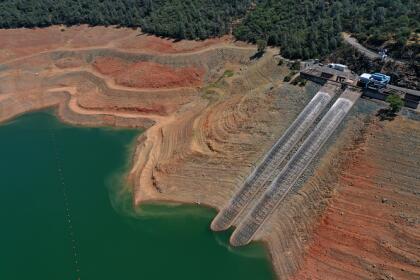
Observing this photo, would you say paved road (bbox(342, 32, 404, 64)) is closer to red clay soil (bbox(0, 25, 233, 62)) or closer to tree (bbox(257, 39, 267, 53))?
tree (bbox(257, 39, 267, 53))

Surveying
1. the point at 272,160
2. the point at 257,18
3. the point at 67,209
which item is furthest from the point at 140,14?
the point at 272,160

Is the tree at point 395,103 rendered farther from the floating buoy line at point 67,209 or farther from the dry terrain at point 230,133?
the floating buoy line at point 67,209

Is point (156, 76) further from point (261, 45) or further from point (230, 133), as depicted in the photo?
point (230, 133)

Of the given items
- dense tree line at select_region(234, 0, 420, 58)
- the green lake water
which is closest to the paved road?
dense tree line at select_region(234, 0, 420, 58)

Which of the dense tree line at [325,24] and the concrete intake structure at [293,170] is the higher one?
the dense tree line at [325,24]

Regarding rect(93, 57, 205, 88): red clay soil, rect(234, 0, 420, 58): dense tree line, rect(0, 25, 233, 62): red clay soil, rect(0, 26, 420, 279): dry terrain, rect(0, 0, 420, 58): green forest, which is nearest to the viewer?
rect(0, 26, 420, 279): dry terrain

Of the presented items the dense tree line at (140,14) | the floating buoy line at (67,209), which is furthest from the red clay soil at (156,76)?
the floating buoy line at (67,209)
